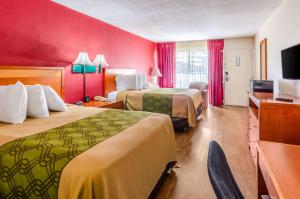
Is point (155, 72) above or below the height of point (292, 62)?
above

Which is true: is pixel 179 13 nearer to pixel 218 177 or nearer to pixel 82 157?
pixel 82 157

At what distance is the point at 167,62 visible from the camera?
7312 millimetres

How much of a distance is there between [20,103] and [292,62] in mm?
3038

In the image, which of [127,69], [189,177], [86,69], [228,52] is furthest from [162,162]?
[228,52]

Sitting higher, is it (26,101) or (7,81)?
(7,81)

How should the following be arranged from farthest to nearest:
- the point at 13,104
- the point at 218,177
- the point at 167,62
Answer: the point at 167,62, the point at 13,104, the point at 218,177

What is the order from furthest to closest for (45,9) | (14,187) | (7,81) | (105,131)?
(45,9) → (7,81) → (105,131) → (14,187)

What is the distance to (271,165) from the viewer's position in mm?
956

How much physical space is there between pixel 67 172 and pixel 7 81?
1.94 metres

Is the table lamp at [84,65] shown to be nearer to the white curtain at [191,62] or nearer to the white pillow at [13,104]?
the white pillow at [13,104]

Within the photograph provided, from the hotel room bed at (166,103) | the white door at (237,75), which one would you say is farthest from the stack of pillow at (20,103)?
the white door at (237,75)

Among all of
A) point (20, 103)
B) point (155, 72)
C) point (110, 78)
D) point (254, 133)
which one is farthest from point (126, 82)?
point (254, 133)

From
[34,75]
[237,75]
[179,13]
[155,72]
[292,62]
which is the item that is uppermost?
[179,13]

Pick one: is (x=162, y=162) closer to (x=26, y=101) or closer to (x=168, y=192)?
(x=168, y=192)
